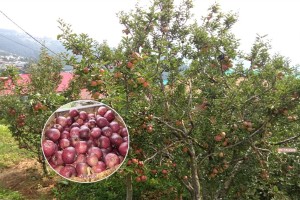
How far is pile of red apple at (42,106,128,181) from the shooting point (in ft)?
8.09

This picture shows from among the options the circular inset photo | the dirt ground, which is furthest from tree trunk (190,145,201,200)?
the dirt ground

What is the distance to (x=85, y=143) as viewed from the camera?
260cm

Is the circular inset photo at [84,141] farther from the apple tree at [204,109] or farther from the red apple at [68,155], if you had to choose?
the apple tree at [204,109]

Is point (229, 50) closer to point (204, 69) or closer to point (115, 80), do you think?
point (204, 69)

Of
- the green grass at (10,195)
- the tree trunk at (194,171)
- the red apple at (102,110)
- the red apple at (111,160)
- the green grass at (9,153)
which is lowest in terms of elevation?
the green grass at (9,153)

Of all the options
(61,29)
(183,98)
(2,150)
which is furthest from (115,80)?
(2,150)

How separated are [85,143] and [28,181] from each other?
27.1 feet

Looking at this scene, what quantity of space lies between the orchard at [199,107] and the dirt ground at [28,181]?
2821mm

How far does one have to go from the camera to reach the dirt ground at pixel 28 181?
8992mm

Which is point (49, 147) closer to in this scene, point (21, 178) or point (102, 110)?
point (102, 110)

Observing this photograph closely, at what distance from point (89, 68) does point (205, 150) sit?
2.28m

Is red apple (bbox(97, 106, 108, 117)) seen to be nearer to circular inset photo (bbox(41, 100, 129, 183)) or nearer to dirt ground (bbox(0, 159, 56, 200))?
circular inset photo (bbox(41, 100, 129, 183))

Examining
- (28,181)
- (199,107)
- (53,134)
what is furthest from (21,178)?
(53,134)

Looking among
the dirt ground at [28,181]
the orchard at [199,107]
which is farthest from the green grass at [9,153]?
the orchard at [199,107]
